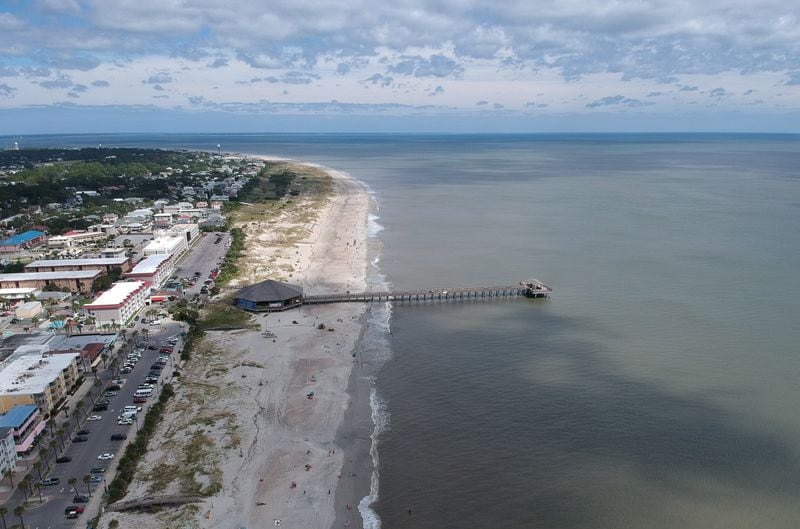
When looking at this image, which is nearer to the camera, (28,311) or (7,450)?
(7,450)

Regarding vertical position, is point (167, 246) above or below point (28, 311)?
above

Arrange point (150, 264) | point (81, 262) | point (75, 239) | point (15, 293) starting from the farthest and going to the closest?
point (75, 239)
point (81, 262)
point (150, 264)
point (15, 293)

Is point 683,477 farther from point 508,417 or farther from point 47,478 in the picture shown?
point 47,478

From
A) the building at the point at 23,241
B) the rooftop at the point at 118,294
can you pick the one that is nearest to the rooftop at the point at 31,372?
the rooftop at the point at 118,294

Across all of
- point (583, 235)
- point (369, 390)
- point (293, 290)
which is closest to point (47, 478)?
point (369, 390)

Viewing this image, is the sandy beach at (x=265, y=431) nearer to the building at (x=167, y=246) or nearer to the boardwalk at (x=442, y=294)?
the boardwalk at (x=442, y=294)

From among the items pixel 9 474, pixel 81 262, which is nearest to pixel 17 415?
pixel 9 474

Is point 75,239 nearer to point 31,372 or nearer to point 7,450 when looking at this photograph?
point 31,372
